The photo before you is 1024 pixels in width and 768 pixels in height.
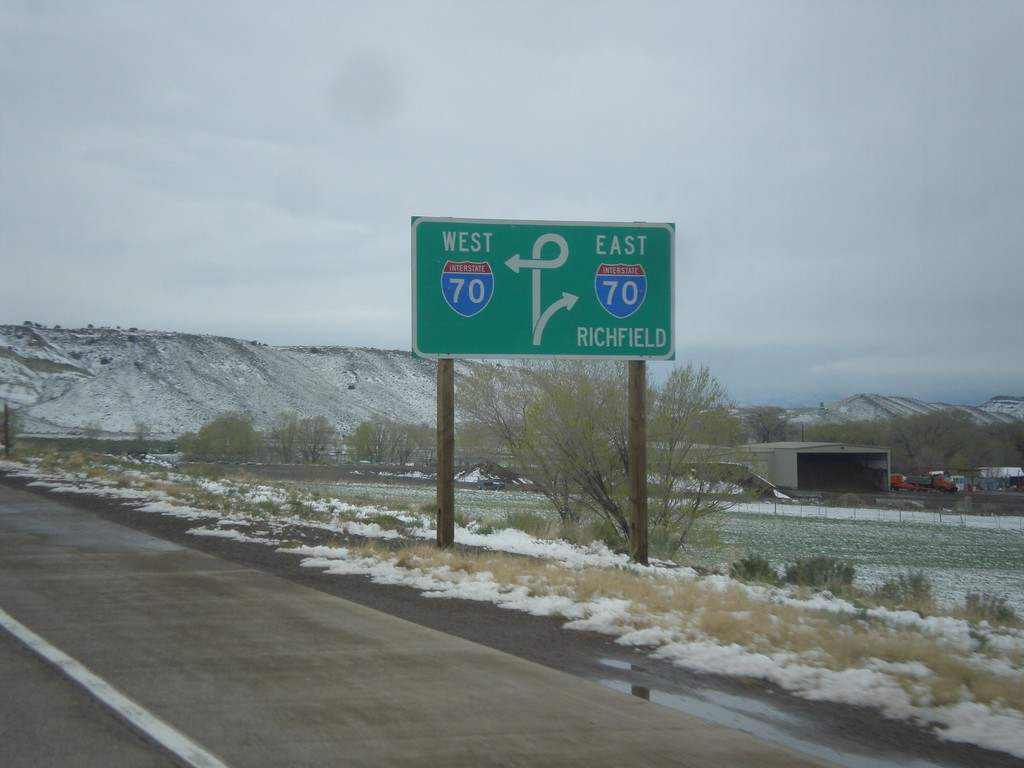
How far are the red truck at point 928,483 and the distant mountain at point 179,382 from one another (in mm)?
50261

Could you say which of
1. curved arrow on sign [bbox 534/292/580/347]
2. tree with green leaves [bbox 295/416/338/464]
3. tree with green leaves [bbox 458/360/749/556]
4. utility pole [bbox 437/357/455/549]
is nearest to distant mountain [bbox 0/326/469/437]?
tree with green leaves [bbox 295/416/338/464]

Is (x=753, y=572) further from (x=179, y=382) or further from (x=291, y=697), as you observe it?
(x=179, y=382)

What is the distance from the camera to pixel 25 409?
112312mm

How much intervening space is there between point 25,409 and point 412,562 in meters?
113

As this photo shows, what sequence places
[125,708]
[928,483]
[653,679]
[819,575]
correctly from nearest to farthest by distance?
1. [125,708]
2. [653,679]
3. [819,575]
4. [928,483]

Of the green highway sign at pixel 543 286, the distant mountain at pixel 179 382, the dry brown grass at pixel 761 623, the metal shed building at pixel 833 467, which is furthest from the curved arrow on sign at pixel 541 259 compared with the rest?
the distant mountain at pixel 179 382

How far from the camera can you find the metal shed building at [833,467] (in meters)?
80.8

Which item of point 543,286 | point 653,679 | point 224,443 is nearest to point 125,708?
point 653,679

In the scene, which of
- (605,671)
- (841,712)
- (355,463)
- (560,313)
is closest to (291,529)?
(560,313)

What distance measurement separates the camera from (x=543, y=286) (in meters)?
15.9

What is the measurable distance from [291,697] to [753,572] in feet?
32.2

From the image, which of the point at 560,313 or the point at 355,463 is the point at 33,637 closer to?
the point at 560,313

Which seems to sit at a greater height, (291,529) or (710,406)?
(710,406)

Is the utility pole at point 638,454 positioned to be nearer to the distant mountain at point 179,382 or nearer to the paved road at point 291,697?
the paved road at point 291,697
